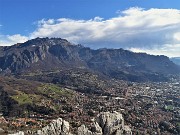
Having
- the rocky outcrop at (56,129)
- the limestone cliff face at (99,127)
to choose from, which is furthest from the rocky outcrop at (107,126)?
the rocky outcrop at (56,129)

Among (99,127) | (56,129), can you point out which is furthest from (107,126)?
(56,129)

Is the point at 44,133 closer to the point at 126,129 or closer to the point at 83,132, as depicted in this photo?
the point at 83,132

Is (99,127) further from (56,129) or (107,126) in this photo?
(56,129)

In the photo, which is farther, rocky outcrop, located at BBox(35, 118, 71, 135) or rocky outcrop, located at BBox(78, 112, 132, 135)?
rocky outcrop, located at BBox(78, 112, 132, 135)

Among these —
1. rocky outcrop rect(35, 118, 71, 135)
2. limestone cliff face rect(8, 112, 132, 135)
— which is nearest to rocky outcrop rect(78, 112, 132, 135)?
limestone cliff face rect(8, 112, 132, 135)

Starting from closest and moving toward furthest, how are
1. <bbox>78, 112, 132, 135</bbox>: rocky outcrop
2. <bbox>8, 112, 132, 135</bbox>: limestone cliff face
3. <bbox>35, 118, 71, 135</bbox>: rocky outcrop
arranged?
1. <bbox>35, 118, 71, 135</bbox>: rocky outcrop
2. <bbox>8, 112, 132, 135</bbox>: limestone cliff face
3. <bbox>78, 112, 132, 135</bbox>: rocky outcrop

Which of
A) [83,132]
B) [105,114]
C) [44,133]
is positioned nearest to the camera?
[44,133]

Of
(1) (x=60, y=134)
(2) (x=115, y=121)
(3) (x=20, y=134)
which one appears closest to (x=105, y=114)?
(2) (x=115, y=121)

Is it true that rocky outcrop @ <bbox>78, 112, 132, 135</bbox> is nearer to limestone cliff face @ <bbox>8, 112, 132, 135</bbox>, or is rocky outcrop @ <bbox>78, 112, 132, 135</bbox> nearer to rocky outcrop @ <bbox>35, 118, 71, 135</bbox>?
limestone cliff face @ <bbox>8, 112, 132, 135</bbox>

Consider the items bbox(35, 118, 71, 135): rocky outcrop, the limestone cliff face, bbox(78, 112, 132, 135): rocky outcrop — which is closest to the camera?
bbox(35, 118, 71, 135): rocky outcrop
